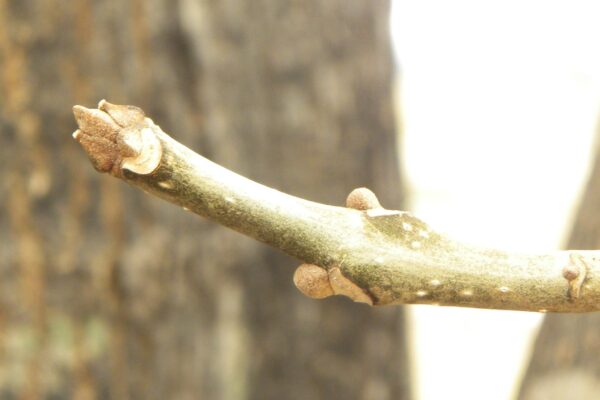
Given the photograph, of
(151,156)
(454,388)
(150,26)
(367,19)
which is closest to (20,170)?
(150,26)

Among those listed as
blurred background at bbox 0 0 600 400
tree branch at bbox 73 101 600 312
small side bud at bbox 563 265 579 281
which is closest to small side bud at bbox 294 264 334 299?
tree branch at bbox 73 101 600 312

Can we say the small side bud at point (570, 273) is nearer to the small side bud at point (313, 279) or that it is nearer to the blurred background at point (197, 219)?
the small side bud at point (313, 279)

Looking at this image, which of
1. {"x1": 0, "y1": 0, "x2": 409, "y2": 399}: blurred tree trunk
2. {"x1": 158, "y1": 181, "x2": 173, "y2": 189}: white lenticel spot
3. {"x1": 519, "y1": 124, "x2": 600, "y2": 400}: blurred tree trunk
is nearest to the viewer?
{"x1": 158, "y1": 181, "x2": 173, "y2": 189}: white lenticel spot

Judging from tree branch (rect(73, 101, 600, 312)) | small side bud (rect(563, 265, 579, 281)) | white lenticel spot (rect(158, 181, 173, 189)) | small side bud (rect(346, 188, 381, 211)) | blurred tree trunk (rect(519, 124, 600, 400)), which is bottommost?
white lenticel spot (rect(158, 181, 173, 189))

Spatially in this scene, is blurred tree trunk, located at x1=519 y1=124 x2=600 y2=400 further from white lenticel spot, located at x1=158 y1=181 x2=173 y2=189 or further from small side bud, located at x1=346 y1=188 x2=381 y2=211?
white lenticel spot, located at x1=158 y1=181 x2=173 y2=189

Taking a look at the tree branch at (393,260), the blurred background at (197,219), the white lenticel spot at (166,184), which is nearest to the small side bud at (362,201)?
the tree branch at (393,260)

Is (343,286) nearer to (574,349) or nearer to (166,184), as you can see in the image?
(166,184)
